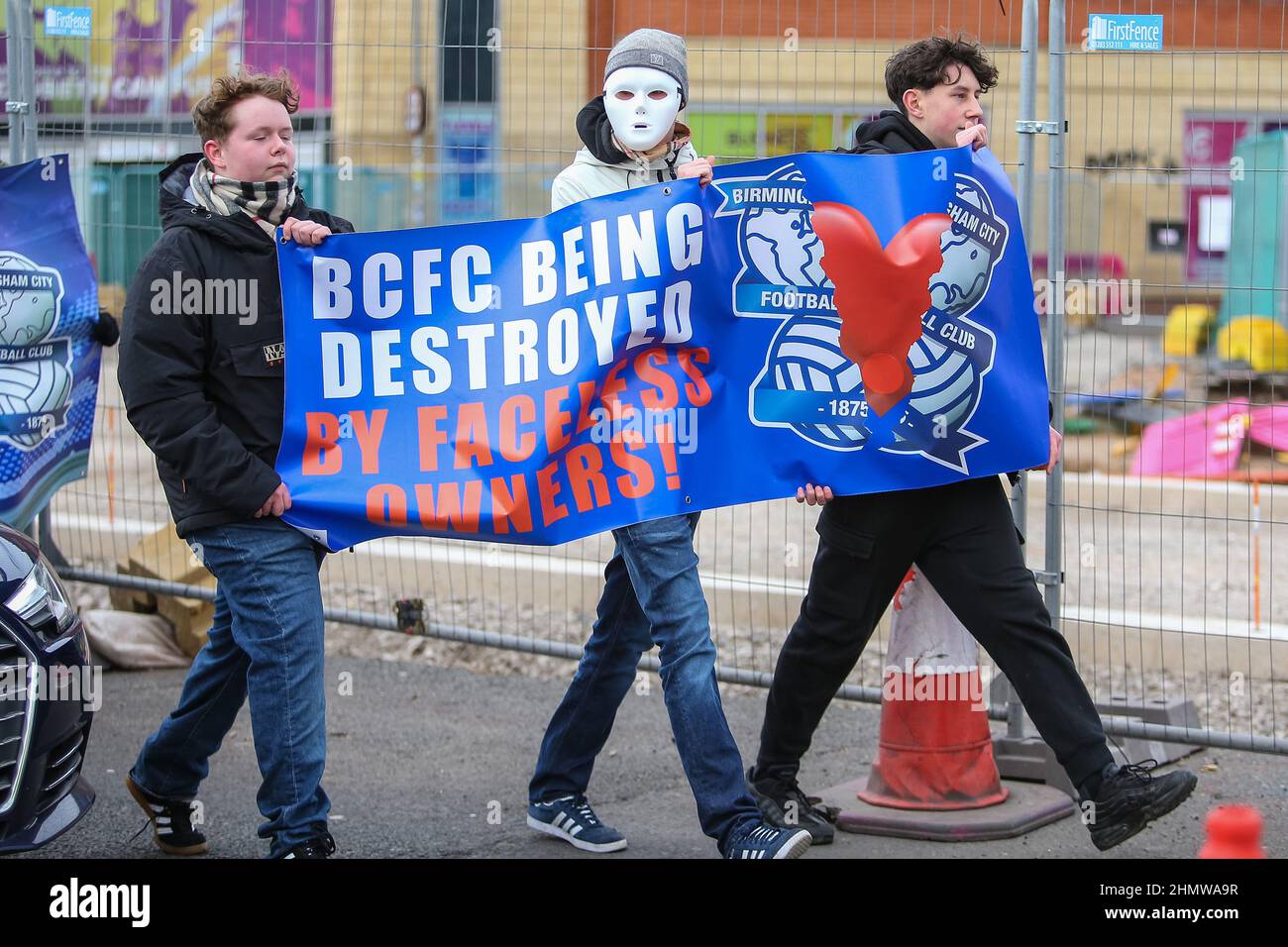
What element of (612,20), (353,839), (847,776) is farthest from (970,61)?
(353,839)

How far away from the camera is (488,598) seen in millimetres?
8289

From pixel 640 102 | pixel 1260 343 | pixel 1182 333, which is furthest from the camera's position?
pixel 1182 333

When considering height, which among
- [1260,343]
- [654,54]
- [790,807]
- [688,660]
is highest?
[654,54]

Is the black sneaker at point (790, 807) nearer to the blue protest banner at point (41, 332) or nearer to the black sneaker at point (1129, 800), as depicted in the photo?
the black sneaker at point (1129, 800)

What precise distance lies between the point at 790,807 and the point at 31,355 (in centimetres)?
354

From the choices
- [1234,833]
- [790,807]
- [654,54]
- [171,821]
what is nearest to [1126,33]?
[654,54]

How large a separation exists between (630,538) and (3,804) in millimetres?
1758

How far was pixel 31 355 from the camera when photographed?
651cm

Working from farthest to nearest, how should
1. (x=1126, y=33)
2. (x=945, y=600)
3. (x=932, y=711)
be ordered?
1. (x=1126, y=33)
2. (x=932, y=711)
3. (x=945, y=600)

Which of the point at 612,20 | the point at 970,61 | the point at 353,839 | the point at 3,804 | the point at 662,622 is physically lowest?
the point at 353,839

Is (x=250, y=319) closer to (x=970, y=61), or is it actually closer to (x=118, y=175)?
(x=970, y=61)

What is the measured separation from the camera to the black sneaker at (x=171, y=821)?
4941 millimetres

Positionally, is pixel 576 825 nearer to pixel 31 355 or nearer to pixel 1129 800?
pixel 1129 800

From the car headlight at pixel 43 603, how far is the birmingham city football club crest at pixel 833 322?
199 cm
